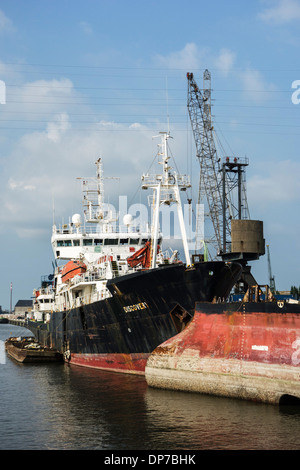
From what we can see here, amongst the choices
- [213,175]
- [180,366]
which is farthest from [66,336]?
[213,175]

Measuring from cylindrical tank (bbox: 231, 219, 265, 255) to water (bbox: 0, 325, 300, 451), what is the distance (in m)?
33.8

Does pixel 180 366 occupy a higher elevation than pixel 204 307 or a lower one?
lower

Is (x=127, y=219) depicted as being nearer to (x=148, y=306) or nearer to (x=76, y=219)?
(x=76, y=219)

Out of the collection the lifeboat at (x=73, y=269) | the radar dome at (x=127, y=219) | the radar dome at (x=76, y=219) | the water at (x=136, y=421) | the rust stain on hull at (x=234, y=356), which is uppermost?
the radar dome at (x=76, y=219)

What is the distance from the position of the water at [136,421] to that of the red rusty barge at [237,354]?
62cm

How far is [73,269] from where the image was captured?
42.0 meters

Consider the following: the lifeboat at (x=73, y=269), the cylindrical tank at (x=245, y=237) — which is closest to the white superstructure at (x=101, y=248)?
the lifeboat at (x=73, y=269)

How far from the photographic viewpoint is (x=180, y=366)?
2630cm

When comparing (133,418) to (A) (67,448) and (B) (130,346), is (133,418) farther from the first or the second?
(B) (130,346)

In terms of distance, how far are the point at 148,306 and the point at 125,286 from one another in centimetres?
205

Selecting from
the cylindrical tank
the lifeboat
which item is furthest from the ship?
the cylindrical tank

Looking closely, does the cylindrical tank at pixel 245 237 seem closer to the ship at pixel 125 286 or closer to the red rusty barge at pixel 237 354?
the ship at pixel 125 286

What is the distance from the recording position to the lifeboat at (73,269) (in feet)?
138
